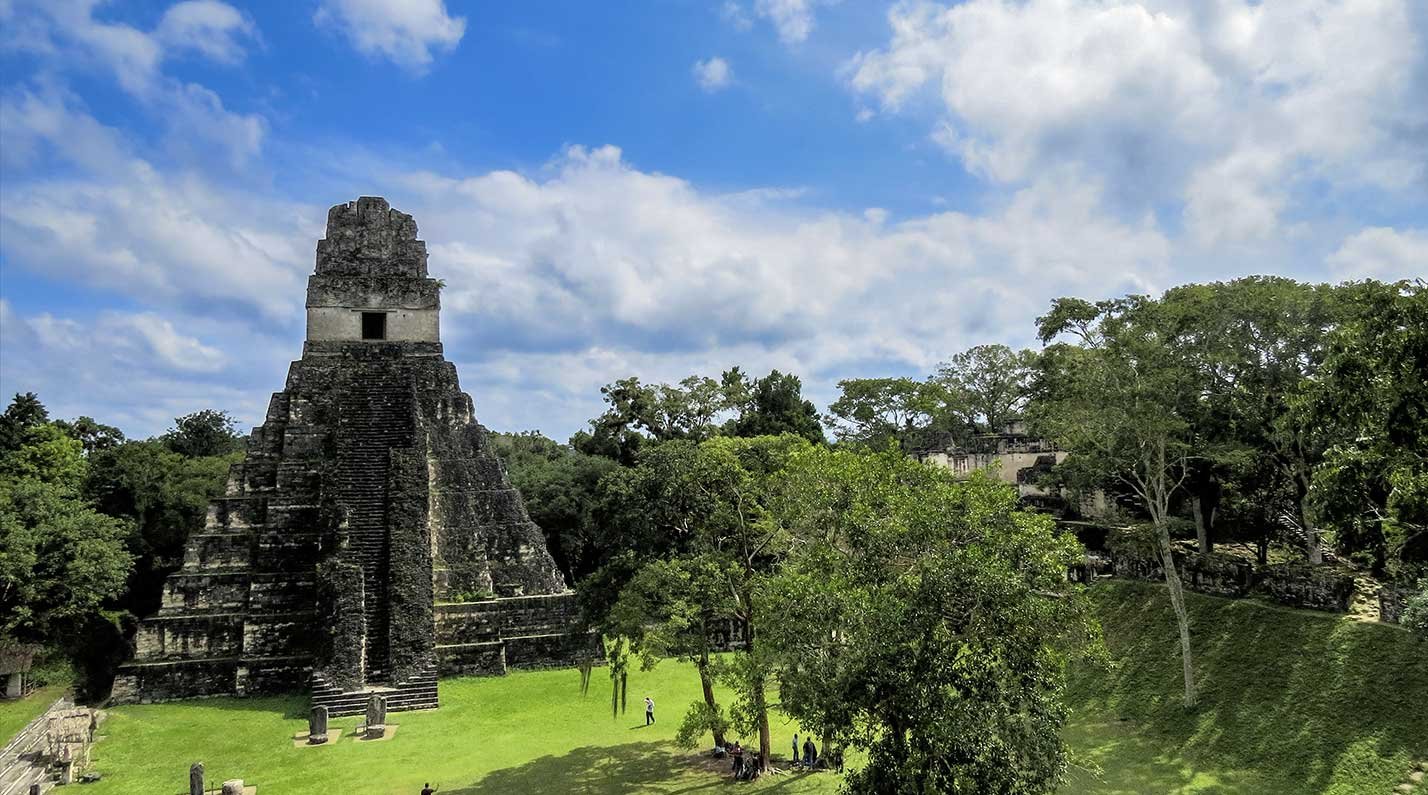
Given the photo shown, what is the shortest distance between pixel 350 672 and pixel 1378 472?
18.0m

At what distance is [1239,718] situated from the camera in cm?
1484

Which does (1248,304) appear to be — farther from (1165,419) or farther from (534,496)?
(534,496)

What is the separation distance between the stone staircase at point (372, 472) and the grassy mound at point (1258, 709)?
46.8 ft

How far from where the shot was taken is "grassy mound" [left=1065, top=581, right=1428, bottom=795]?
12945 millimetres

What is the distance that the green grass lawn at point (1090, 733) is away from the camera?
43.2 ft

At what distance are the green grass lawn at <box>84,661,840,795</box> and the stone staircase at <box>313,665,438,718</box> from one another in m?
0.31

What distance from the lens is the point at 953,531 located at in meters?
10.2

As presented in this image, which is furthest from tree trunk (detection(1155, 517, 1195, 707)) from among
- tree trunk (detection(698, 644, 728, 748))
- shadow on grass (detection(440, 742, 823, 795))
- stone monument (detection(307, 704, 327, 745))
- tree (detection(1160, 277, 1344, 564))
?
stone monument (detection(307, 704, 327, 745))

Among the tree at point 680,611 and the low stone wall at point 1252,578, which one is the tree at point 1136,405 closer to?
the low stone wall at point 1252,578

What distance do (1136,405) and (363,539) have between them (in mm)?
17320

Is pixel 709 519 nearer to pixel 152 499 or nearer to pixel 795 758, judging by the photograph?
pixel 795 758

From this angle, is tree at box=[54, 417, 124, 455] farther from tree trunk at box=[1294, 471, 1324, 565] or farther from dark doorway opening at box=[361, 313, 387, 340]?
tree trunk at box=[1294, 471, 1324, 565]

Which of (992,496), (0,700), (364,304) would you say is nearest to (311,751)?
(0,700)

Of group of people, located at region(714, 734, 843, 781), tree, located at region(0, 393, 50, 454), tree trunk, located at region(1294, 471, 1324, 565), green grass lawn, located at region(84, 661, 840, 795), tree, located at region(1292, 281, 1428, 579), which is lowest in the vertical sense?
group of people, located at region(714, 734, 843, 781)
